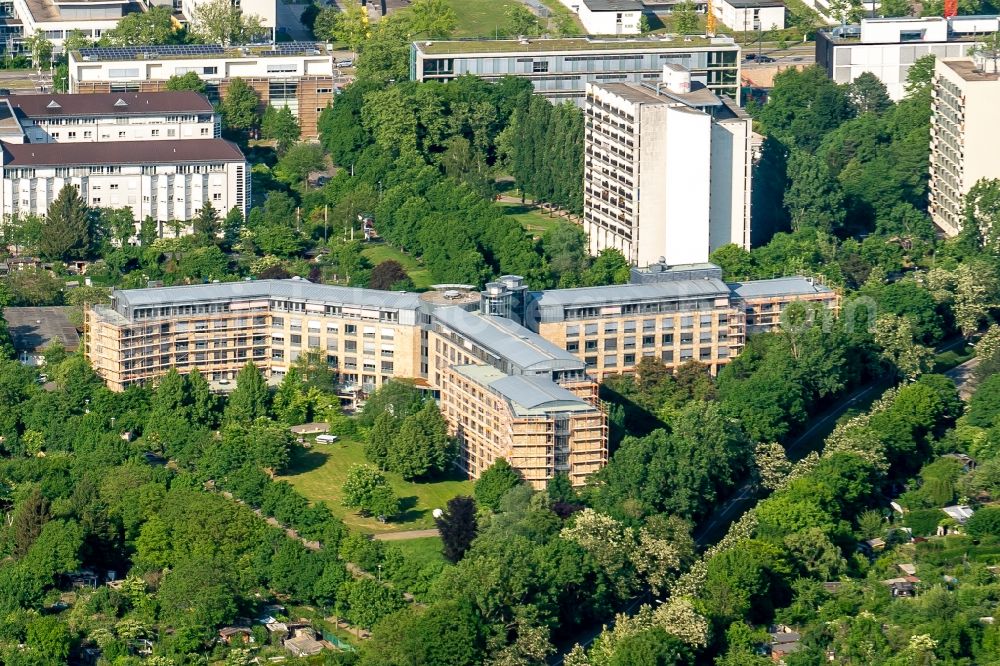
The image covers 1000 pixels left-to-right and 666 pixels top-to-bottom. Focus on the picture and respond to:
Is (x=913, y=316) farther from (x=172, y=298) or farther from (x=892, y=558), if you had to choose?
(x=172, y=298)

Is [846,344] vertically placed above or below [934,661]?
above

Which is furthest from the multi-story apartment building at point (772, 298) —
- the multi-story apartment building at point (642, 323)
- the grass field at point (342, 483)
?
the grass field at point (342, 483)

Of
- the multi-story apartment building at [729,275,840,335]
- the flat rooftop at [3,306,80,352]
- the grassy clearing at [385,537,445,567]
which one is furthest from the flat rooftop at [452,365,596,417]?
the flat rooftop at [3,306,80,352]

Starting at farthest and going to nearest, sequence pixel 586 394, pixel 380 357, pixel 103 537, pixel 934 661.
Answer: pixel 380 357, pixel 586 394, pixel 103 537, pixel 934 661

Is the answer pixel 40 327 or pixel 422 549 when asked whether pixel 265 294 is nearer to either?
pixel 40 327

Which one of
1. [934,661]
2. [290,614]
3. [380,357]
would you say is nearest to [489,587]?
[290,614]

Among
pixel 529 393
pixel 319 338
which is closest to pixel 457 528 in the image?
pixel 529 393

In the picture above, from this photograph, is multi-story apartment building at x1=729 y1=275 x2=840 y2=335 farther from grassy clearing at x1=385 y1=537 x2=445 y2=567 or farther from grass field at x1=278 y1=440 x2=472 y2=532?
grassy clearing at x1=385 y1=537 x2=445 y2=567
